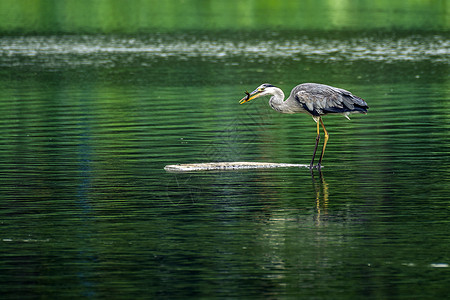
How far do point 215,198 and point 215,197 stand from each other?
0.08m

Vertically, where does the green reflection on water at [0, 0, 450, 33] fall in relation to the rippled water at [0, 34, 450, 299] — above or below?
below

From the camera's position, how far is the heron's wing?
684 inches

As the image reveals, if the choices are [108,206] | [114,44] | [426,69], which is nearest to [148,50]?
[114,44]

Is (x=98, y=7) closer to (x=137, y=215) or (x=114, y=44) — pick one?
(x=114, y=44)

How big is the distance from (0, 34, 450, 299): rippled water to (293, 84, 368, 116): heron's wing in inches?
Answer: 37.2

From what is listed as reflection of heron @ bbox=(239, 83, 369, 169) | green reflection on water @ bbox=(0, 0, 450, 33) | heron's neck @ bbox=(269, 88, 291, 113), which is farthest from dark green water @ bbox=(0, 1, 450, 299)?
green reflection on water @ bbox=(0, 0, 450, 33)

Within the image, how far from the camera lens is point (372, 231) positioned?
1207 centimetres

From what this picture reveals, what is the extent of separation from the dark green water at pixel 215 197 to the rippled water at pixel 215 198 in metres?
0.03

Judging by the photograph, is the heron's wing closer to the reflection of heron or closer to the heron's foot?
the reflection of heron

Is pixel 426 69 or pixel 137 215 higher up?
pixel 137 215

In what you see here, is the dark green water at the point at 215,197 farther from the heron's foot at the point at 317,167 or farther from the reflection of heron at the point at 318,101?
the reflection of heron at the point at 318,101

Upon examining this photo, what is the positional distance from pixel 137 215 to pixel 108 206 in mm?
834

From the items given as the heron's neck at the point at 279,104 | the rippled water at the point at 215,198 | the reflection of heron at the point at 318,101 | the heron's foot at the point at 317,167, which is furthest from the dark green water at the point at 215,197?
the heron's neck at the point at 279,104

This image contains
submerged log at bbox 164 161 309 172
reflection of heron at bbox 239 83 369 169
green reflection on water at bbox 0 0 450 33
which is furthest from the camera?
green reflection on water at bbox 0 0 450 33
